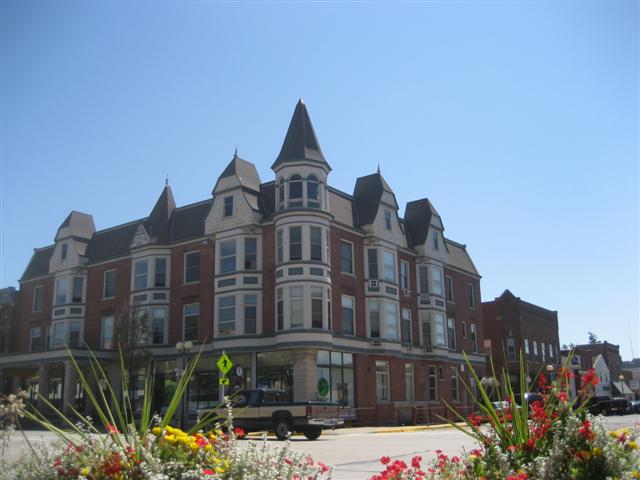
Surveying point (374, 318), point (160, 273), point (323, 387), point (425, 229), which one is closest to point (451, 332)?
point (425, 229)

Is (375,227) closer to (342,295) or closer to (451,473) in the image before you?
(342,295)

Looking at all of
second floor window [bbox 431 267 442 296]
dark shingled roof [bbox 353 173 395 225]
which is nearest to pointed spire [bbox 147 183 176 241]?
dark shingled roof [bbox 353 173 395 225]

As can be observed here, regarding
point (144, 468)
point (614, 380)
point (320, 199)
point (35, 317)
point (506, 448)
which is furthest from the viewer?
point (614, 380)

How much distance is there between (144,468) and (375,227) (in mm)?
34681

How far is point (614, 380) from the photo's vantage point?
9088 cm

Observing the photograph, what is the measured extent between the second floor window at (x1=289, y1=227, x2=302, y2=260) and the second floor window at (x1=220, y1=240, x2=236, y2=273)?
12.6 feet

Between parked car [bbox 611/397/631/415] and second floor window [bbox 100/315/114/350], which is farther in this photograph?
parked car [bbox 611/397/631/415]

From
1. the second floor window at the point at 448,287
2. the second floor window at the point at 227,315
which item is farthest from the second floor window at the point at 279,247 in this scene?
the second floor window at the point at 448,287

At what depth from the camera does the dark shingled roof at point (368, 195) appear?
40.2m

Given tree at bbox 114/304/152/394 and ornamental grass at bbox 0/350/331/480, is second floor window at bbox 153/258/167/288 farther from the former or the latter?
ornamental grass at bbox 0/350/331/480

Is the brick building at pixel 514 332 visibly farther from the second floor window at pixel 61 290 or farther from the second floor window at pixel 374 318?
the second floor window at pixel 61 290

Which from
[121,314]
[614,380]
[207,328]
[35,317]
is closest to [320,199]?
[207,328]

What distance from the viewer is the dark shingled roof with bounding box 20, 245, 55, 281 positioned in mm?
49750

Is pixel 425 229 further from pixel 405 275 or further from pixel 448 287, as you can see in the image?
pixel 448 287
